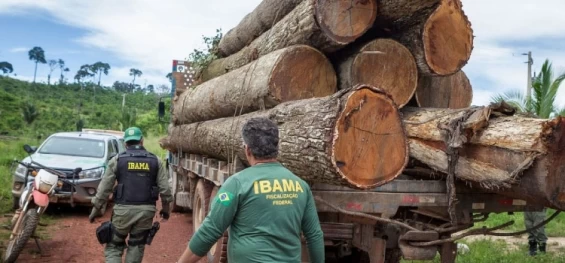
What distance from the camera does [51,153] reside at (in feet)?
33.8

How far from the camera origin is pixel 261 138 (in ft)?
9.73

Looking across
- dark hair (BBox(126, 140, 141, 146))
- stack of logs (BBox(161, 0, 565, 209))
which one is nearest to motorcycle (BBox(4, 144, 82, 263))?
dark hair (BBox(126, 140, 141, 146))

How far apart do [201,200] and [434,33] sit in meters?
3.66

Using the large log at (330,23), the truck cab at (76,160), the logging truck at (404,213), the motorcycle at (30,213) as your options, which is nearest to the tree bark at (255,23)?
the large log at (330,23)

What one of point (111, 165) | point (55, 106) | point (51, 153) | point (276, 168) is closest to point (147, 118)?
point (55, 106)

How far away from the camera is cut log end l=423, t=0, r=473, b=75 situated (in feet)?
18.2

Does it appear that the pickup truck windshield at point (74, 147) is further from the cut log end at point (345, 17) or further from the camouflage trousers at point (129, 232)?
the cut log end at point (345, 17)

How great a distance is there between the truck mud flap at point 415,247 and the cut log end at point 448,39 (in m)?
1.79

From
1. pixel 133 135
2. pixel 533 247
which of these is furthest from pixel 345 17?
pixel 533 247

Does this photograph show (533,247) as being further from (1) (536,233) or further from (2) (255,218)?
(2) (255,218)

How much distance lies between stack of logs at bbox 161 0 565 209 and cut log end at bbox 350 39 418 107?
0.03ft

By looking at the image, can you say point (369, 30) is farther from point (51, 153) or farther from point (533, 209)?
point (51, 153)

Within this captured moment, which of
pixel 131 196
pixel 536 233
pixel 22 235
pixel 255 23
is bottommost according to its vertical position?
pixel 22 235

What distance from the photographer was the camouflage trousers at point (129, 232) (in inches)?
203
